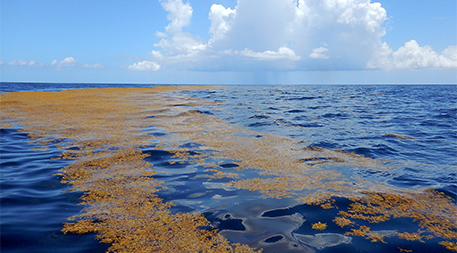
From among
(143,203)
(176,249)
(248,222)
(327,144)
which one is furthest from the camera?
(327,144)

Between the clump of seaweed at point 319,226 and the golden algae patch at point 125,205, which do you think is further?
the clump of seaweed at point 319,226

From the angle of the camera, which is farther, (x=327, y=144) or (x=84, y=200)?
(x=327, y=144)

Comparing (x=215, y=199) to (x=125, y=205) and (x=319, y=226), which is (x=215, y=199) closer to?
A: (x=125, y=205)

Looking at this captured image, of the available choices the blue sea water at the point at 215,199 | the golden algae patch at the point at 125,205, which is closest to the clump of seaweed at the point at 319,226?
the blue sea water at the point at 215,199

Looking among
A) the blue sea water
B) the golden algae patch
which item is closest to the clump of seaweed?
the blue sea water

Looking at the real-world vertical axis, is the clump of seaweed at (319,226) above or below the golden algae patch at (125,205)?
below

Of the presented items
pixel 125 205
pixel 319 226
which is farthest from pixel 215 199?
pixel 319 226

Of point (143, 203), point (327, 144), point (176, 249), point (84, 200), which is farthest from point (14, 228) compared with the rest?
point (327, 144)

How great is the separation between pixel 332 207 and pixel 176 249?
11.0ft

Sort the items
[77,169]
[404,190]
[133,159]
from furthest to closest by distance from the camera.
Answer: [133,159], [77,169], [404,190]

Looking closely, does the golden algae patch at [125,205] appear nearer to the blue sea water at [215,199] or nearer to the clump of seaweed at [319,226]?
the blue sea water at [215,199]

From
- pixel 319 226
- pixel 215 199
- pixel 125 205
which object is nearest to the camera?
pixel 319 226

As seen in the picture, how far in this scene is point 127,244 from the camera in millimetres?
3914

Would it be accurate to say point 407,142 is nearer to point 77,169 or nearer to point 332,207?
point 332,207
